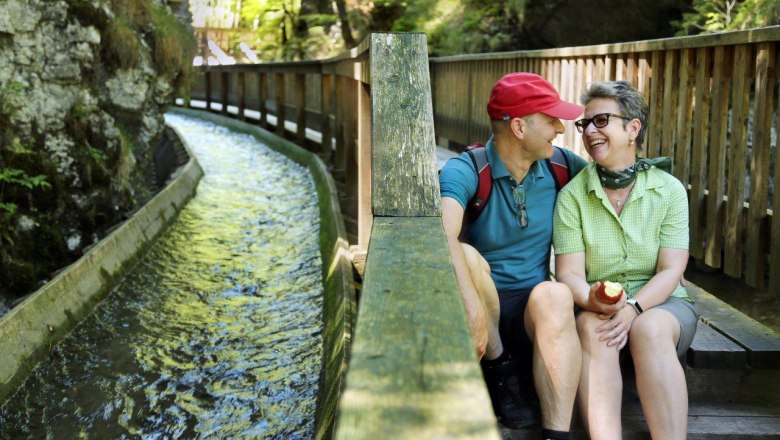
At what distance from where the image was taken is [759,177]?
411 cm

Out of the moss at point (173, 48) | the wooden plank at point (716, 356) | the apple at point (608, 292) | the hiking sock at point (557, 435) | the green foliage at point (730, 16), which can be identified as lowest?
the hiking sock at point (557, 435)

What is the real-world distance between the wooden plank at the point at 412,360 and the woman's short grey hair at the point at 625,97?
134 cm

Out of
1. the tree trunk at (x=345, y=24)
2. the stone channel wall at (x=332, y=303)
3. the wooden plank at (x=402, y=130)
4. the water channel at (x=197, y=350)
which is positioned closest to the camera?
the wooden plank at (x=402, y=130)

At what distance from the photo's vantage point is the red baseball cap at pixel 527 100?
3.41 metres

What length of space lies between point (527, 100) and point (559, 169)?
39cm

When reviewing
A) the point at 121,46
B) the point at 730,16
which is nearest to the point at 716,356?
the point at 121,46

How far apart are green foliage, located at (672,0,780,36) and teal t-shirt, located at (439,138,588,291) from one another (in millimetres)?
6595

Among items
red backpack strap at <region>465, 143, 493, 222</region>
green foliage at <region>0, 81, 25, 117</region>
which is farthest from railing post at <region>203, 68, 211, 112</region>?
red backpack strap at <region>465, 143, 493, 222</region>

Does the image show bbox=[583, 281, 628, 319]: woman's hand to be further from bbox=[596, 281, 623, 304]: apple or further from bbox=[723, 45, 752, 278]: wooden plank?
bbox=[723, 45, 752, 278]: wooden plank

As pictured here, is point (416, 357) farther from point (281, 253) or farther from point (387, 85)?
point (281, 253)

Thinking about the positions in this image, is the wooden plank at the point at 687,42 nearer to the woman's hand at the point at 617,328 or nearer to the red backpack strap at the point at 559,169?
the red backpack strap at the point at 559,169

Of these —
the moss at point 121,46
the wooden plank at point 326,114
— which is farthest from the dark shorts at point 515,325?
the wooden plank at point 326,114

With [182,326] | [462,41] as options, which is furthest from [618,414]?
[462,41]

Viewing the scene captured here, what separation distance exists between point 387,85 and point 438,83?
922 cm
